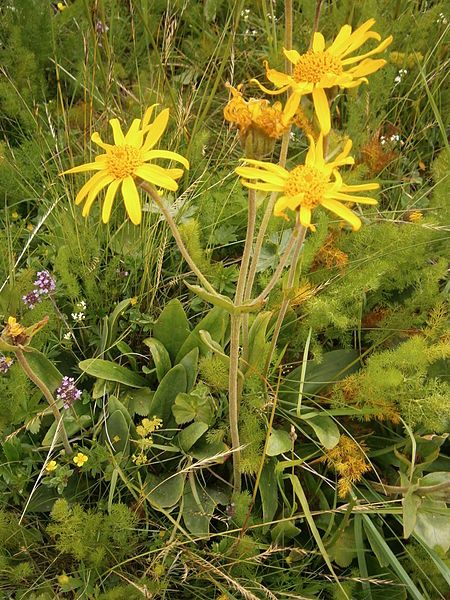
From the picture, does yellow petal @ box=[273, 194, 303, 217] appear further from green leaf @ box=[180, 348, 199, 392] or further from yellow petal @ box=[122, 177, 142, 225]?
green leaf @ box=[180, 348, 199, 392]

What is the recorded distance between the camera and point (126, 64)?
8.49ft

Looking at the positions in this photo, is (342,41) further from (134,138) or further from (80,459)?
(80,459)

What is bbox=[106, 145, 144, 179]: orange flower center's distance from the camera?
3.71 feet

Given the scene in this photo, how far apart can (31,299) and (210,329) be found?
1.62ft

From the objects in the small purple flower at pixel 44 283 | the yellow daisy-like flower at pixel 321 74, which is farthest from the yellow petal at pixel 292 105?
the small purple flower at pixel 44 283

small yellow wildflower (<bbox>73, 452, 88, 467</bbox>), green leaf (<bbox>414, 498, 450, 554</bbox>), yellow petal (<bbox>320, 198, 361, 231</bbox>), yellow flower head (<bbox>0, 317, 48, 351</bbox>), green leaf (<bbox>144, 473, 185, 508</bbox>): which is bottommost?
green leaf (<bbox>414, 498, 450, 554</bbox>)

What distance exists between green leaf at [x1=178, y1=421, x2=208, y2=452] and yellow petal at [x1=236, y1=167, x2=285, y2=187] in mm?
716

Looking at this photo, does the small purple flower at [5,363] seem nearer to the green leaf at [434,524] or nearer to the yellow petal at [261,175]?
the yellow petal at [261,175]

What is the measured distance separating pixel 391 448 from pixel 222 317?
1.88 feet

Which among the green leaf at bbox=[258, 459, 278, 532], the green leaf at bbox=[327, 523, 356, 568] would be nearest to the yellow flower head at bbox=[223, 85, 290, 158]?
the green leaf at bbox=[258, 459, 278, 532]

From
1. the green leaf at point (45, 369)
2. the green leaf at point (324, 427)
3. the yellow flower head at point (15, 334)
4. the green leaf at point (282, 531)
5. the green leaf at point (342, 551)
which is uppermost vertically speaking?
the yellow flower head at point (15, 334)

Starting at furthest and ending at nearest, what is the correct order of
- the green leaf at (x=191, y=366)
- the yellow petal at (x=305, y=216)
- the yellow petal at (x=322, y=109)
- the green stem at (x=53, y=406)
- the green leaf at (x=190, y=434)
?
the green leaf at (x=191, y=366) → the green leaf at (x=190, y=434) → the green stem at (x=53, y=406) → the yellow petal at (x=322, y=109) → the yellow petal at (x=305, y=216)

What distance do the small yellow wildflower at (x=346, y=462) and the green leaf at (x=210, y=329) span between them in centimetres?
44

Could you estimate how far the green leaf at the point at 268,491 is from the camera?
4.95 ft
